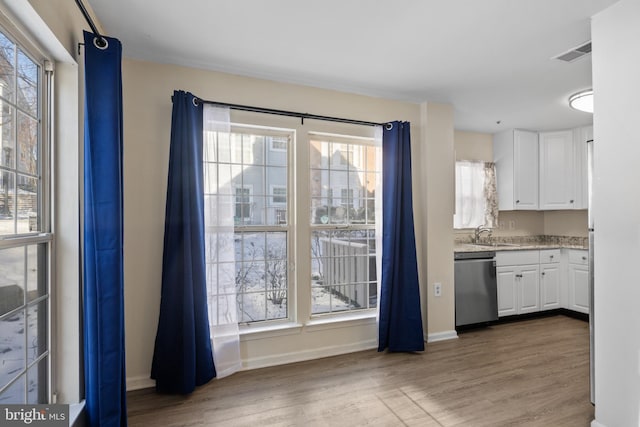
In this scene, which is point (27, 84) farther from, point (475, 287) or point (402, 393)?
point (475, 287)

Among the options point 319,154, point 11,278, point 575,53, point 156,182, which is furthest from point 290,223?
point 575,53

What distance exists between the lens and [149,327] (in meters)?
2.53

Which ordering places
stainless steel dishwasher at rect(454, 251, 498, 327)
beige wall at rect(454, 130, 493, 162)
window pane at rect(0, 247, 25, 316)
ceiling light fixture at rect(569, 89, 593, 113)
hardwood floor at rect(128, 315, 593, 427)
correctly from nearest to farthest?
1. window pane at rect(0, 247, 25, 316)
2. hardwood floor at rect(128, 315, 593, 427)
3. ceiling light fixture at rect(569, 89, 593, 113)
4. stainless steel dishwasher at rect(454, 251, 498, 327)
5. beige wall at rect(454, 130, 493, 162)

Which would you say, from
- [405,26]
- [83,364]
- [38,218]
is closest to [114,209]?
[38,218]

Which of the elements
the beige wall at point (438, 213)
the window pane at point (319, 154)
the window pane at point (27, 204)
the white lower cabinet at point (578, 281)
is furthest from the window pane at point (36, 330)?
the white lower cabinet at point (578, 281)

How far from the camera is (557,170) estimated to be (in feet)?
15.4

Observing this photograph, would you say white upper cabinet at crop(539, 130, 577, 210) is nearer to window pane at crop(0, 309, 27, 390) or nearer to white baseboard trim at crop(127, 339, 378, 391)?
white baseboard trim at crop(127, 339, 378, 391)

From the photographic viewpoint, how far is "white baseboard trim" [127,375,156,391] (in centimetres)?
247

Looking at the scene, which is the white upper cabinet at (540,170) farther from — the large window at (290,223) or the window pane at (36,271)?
the window pane at (36,271)

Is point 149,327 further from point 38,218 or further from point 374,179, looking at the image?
point 374,179

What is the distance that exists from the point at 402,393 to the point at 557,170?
161 inches

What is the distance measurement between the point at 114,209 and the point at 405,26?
6.87 feet

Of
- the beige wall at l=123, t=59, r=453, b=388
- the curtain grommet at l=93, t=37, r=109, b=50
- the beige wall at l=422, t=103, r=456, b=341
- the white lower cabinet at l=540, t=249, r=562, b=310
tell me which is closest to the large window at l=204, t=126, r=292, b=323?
the beige wall at l=123, t=59, r=453, b=388
